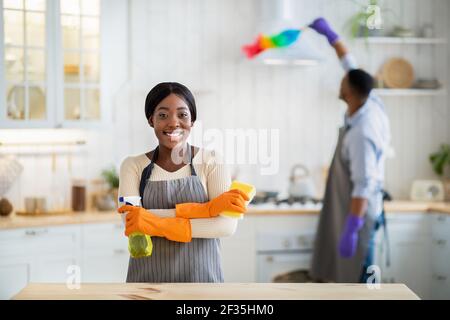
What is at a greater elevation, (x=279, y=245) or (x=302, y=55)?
(x=302, y=55)

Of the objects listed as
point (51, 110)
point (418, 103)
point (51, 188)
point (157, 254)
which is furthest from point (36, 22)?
point (418, 103)

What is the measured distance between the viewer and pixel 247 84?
330 cm

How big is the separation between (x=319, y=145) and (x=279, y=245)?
0.64 metres

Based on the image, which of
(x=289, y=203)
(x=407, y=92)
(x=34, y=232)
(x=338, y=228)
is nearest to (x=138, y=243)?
(x=34, y=232)

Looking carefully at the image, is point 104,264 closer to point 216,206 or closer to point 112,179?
point 112,179

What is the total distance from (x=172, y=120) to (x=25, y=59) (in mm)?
1518

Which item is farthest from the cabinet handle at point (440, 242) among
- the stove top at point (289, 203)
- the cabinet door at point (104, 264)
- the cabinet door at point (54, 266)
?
the cabinet door at point (54, 266)

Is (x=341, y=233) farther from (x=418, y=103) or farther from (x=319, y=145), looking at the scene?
(x=418, y=103)

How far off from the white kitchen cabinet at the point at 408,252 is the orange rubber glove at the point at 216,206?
170cm

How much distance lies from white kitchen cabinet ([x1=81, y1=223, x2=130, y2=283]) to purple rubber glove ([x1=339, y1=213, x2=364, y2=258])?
34.8 inches

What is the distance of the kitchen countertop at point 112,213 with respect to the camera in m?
2.66

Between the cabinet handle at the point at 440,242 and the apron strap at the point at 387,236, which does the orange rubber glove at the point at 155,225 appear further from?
the cabinet handle at the point at 440,242

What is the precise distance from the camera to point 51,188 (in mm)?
3051

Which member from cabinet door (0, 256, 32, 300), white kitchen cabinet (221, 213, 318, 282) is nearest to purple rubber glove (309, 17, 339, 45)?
white kitchen cabinet (221, 213, 318, 282)
